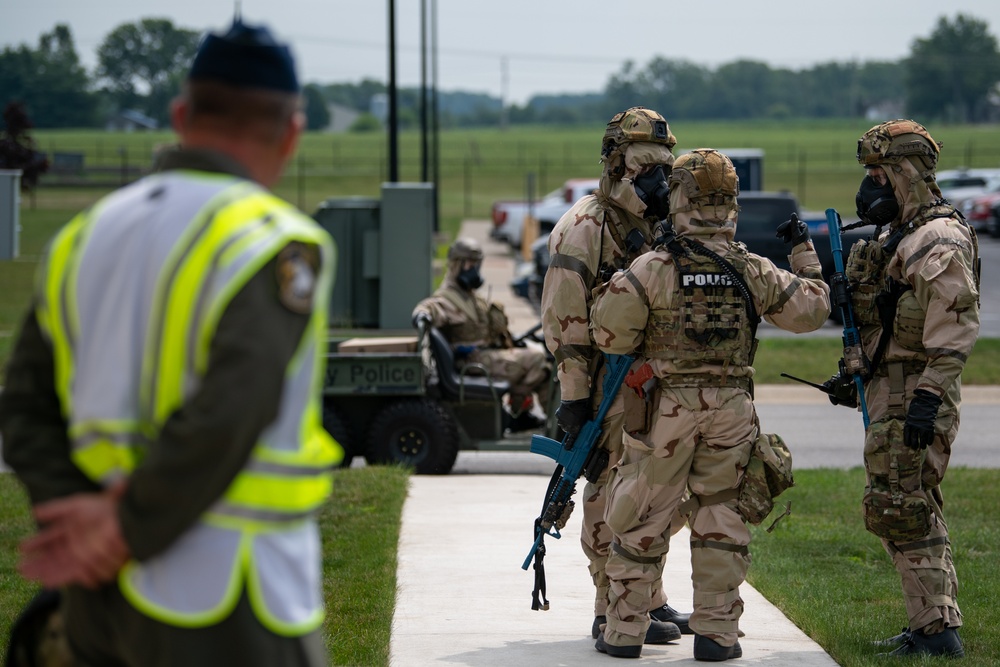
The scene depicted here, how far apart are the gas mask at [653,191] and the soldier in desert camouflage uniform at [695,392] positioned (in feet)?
1.13

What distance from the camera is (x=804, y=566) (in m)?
7.06

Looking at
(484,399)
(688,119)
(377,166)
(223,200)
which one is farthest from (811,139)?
(223,200)

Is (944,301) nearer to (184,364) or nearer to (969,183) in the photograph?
(184,364)

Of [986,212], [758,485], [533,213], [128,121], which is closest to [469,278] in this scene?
[758,485]

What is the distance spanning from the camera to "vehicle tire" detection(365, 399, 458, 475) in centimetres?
985

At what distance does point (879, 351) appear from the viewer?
17.9 ft

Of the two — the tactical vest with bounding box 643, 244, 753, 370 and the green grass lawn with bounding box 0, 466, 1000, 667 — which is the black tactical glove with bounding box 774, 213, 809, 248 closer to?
the tactical vest with bounding box 643, 244, 753, 370

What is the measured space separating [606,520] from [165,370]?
3186 mm

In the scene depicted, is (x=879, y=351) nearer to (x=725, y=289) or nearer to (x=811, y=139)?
(x=725, y=289)

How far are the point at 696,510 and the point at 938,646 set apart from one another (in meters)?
1.10

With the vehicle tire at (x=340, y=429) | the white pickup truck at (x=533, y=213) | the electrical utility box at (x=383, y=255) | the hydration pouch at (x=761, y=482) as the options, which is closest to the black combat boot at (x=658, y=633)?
the hydration pouch at (x=761, y=482)

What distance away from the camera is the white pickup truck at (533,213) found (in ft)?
110

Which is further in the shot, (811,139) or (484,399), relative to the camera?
(811,139)

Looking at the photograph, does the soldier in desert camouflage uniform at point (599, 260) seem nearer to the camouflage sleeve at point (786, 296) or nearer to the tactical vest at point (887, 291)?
the camouflage sleeve at point (786, 296)
